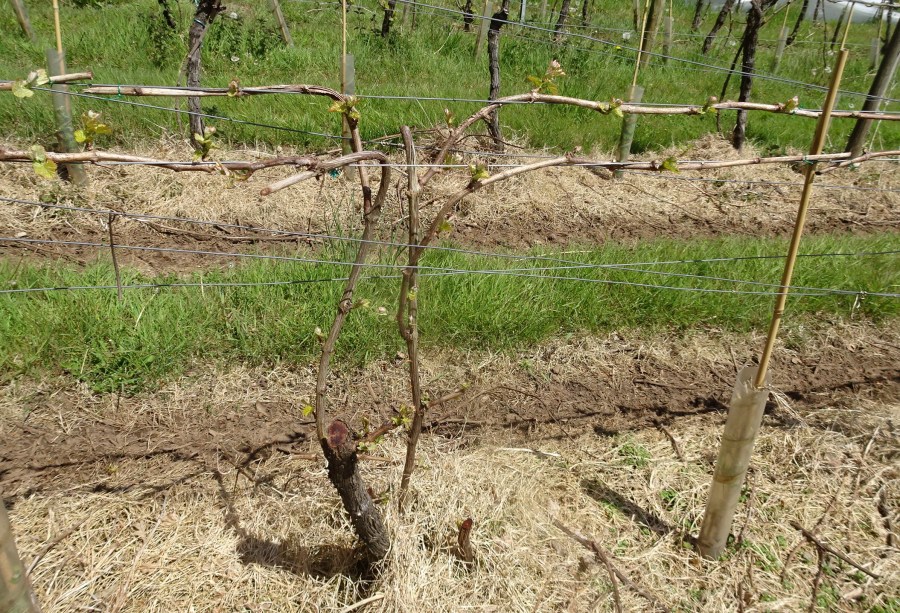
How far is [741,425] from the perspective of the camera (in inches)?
103

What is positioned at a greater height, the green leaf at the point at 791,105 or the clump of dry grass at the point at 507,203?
the green leaf at the point at 791,105

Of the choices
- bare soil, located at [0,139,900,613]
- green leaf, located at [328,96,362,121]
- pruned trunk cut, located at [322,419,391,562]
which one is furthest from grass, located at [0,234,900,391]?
green leaf, located at [328,96,362,121]

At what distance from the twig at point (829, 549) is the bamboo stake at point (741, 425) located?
38 centimetres

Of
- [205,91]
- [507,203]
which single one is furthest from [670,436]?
[205,91]

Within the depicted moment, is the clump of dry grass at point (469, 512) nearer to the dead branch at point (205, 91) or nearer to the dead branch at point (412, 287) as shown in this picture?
the dead branch at point (412, 287)

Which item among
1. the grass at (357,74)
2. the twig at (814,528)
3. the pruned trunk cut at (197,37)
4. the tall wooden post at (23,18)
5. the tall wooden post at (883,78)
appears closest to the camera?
the twig at (814,528)

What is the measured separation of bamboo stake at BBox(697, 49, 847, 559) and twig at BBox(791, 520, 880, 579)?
38cm

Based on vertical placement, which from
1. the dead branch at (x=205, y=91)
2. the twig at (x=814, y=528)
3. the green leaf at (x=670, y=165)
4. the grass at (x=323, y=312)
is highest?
the dead branch at (x=205, y=91)

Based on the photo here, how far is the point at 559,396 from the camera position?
3.68 m

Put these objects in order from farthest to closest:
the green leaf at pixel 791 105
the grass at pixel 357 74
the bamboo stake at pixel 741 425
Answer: the grass at pixel 357 74
the green leaf at pixel 791 105
the bamboo stake at pixel 741 425

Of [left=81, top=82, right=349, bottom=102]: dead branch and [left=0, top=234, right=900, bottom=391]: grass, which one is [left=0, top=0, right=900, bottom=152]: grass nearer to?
[left=0, top=234, right=900, bottom=391]: grass

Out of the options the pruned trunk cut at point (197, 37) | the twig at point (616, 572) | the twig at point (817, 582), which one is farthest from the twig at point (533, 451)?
the pruned trunk cut at point (197, 37)

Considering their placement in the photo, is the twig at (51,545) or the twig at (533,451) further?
the twig at (533,451)

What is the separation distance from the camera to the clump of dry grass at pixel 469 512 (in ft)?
8.59
